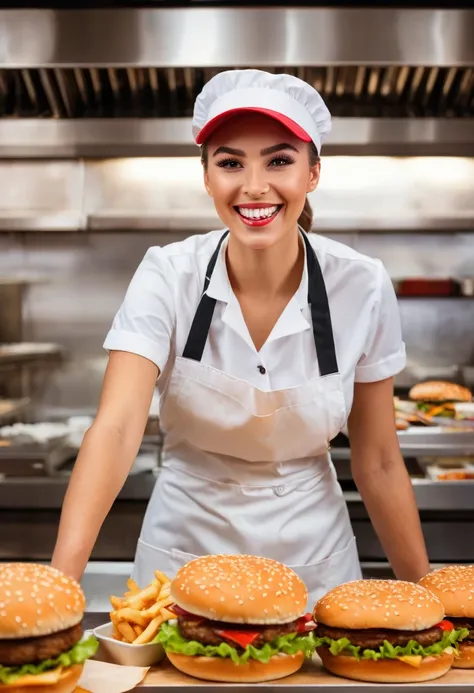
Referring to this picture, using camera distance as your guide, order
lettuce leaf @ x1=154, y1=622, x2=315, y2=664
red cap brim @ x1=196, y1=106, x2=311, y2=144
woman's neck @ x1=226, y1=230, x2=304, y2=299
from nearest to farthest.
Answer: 1. lettuce leaf @ x1=154, y1=622, x2=315, y2=664
2. red cap brim @ x1=196, y1=106, x2=311, y2=144
3. woman's neck @ x1=226, y1=230, x2=304, y2=299

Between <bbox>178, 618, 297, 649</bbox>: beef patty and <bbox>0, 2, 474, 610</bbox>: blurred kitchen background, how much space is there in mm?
1714

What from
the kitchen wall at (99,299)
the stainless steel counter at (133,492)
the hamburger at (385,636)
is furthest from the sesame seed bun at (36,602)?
the kitchen wall at (99,299)

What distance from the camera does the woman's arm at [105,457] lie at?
1.38 metres

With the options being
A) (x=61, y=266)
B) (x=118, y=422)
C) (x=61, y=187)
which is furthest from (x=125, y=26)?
(x=118, y=422)

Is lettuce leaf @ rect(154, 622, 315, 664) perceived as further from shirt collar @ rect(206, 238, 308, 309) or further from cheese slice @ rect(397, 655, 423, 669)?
shirt collar @ rect(206, 238, 308, 309)

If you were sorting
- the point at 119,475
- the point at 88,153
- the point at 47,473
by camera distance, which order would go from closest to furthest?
1. the point at 119,475
2. the point at 47,473
3. the point at 88,153

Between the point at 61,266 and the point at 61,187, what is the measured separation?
1.23 feet

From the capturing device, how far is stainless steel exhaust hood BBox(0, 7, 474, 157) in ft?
11.1

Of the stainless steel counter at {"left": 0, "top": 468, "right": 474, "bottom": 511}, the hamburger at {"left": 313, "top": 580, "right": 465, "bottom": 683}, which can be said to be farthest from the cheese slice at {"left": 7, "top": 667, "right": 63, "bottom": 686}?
the stainless steel counter at {"left": 0, "top": 468, "right": 474, "bottom": 511}

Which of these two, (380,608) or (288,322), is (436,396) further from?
(380,608)

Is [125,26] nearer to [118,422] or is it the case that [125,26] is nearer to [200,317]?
[200,317]

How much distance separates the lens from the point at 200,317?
188 cm

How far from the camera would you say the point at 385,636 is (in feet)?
3.99

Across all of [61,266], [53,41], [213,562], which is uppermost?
[53,41]
